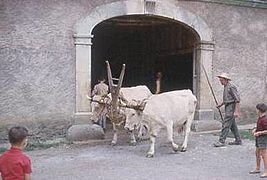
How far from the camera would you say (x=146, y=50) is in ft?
57.1

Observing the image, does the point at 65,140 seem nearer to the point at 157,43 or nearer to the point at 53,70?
the point at 53,70

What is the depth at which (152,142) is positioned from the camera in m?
9.71

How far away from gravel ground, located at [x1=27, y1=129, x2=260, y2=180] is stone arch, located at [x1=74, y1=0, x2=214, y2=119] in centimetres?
169

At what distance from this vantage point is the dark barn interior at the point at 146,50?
14617 millimetres

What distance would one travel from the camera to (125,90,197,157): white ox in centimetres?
977

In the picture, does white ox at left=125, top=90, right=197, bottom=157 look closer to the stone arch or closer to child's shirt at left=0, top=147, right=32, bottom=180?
the stone arch

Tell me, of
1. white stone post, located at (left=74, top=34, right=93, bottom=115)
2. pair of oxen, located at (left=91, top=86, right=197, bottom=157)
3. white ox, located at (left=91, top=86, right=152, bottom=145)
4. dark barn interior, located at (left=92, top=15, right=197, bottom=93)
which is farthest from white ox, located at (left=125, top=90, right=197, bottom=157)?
dark barn interior, located at (left=92, top=15, right=197, bottom=93)

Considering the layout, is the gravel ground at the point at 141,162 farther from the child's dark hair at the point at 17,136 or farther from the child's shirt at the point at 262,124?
the child's dark hair at the point at 17,136

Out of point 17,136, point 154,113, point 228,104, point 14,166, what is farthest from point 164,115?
point 14,166

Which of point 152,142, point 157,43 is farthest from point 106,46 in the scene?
point 152,142

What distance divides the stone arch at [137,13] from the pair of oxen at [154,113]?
779 millimetres

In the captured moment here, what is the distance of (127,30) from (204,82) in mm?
5289

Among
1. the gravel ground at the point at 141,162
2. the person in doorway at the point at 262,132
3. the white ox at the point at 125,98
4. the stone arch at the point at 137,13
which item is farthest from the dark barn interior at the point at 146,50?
the person in doorway at the point at 262,132

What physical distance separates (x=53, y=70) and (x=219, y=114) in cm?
522
